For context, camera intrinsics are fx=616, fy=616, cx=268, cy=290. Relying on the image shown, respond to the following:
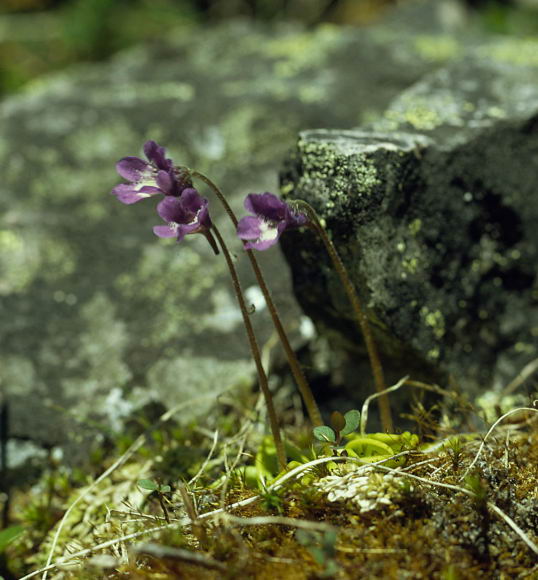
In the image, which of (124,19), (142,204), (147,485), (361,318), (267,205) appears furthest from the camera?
(124,19)

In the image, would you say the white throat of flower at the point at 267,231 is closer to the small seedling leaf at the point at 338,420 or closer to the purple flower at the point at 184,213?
the purple flower at the point at 184,213

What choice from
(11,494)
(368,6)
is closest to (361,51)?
(368,6)

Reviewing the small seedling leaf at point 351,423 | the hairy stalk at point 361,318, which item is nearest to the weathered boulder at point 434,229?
the hairy stalk at point 361,318

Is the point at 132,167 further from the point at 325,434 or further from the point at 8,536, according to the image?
the point at 8,536

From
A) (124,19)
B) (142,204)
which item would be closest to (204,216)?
(142,204)

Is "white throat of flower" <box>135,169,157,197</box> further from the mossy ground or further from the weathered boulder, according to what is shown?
the mossy ground

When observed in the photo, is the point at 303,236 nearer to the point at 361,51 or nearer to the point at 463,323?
the point at 463,323
